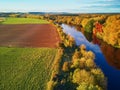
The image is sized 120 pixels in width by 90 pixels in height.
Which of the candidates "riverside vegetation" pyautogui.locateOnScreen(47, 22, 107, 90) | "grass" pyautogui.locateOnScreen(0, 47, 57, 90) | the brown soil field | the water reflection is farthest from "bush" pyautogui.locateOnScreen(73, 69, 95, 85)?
the brown soil field

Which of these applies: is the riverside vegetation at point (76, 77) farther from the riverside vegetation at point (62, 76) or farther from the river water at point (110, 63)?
the river water at point (110, 63)

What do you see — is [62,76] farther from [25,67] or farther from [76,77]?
[25,67]

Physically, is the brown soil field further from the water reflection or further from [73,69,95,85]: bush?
[73,69,95,85]: bush

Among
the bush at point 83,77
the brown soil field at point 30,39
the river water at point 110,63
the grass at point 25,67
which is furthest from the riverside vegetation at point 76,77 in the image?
the brown soil field at point 30,39

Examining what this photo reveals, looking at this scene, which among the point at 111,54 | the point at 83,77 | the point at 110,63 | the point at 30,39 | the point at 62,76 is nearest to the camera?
the point at 83,77

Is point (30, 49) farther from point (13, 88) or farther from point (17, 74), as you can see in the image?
point (13, 88)

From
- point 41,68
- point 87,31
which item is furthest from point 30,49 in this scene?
point 87,31

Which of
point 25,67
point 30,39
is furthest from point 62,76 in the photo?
point 30,39

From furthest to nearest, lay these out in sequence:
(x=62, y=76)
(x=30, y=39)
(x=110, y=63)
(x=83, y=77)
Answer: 1. (x=30, y=39)
2. (x=110, y=63)
3. (x=62, y=76)
4. (x=83, y=77)
